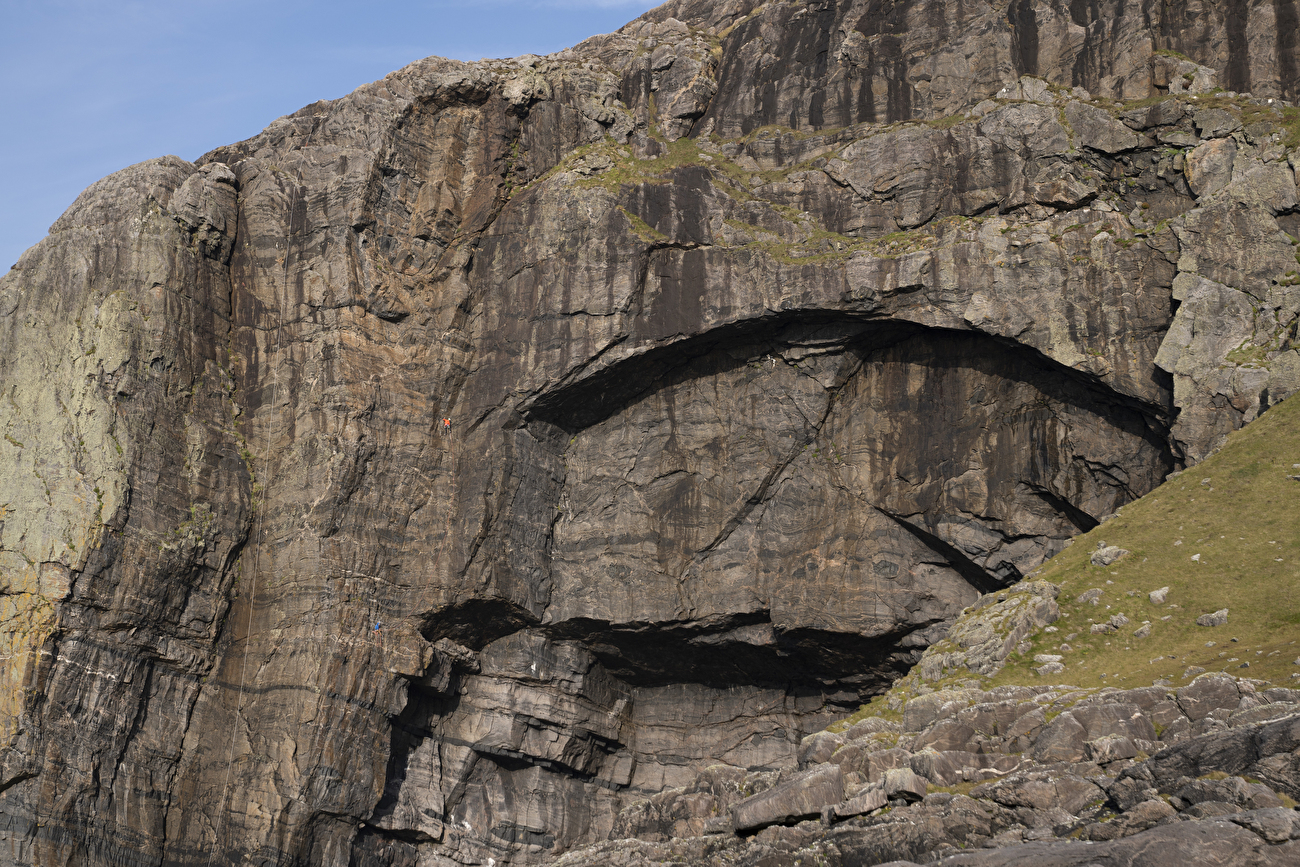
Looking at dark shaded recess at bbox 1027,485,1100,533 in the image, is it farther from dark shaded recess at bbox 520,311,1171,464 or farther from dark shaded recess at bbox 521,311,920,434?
dark shaded recess at bbox 521,311,920,434

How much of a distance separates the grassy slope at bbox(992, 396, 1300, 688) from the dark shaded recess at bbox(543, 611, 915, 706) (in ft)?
38.0

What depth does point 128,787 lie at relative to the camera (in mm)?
40344

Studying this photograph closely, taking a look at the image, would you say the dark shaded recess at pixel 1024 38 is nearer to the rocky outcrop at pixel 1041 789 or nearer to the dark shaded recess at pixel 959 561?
the dark shaded recess at pixel 959 561

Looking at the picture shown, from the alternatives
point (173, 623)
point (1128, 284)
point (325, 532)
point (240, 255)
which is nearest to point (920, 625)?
point (1128, 284)

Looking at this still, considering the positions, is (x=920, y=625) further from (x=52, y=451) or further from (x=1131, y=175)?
(x=52, y=451)

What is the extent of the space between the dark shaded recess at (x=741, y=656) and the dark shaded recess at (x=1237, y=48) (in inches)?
960

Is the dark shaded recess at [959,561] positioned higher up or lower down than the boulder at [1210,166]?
lower down

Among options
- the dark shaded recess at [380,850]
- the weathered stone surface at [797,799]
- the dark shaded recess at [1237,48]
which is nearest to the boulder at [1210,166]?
the dark shaded recess at [1237,48]

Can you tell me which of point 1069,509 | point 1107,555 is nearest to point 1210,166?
point 1069,509

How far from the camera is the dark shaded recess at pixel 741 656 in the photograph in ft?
147

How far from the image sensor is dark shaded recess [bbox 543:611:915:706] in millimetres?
44812

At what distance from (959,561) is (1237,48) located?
73.1ft

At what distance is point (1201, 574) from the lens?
3084 centimetres

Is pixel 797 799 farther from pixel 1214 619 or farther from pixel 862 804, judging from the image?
pixel 1214 619
